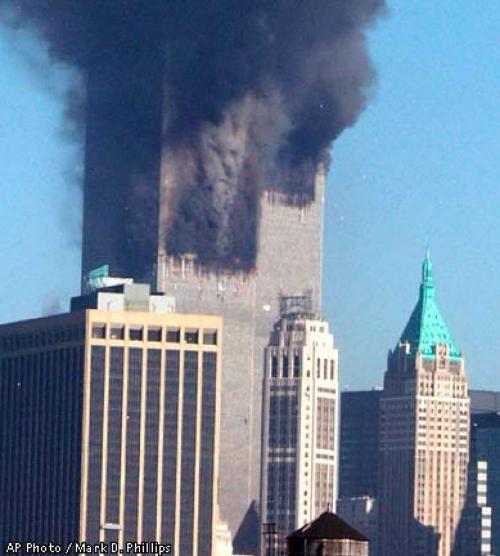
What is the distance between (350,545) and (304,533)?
58.7 inches

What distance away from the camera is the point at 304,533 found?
11738 cm

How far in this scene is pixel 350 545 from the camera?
383 ft
